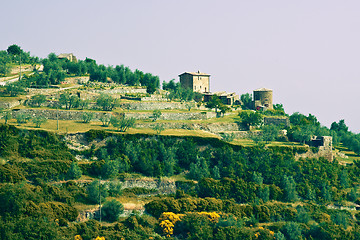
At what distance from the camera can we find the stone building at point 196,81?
10994cm

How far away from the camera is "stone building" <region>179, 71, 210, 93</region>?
110 m

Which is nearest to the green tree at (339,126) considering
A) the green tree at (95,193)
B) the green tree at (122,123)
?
the green tree at (122,123)

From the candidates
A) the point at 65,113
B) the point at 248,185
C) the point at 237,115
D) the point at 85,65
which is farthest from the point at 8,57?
the point at 248,185

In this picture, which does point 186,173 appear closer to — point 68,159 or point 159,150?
point 159,150

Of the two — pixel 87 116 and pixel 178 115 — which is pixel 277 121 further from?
pixel 87 116

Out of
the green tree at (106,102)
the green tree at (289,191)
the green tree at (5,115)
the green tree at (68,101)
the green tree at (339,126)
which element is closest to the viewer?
the green tree at (289,191)

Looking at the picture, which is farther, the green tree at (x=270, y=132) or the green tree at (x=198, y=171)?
the green tree at (x=270, y=132)

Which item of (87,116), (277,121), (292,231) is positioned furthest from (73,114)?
(277,121)

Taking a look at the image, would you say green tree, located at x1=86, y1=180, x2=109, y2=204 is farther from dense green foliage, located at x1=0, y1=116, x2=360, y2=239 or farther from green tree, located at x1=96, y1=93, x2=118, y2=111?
green tree, located at x1=96, y1=93, x2=118, y2=111

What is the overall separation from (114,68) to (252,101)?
30.6m

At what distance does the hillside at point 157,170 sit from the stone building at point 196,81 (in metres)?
16.1

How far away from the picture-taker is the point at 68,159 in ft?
209

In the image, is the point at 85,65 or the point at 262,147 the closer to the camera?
the point at 262,147

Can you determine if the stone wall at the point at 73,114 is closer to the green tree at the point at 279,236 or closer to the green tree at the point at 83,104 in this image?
the green tree at the point at 83,104
